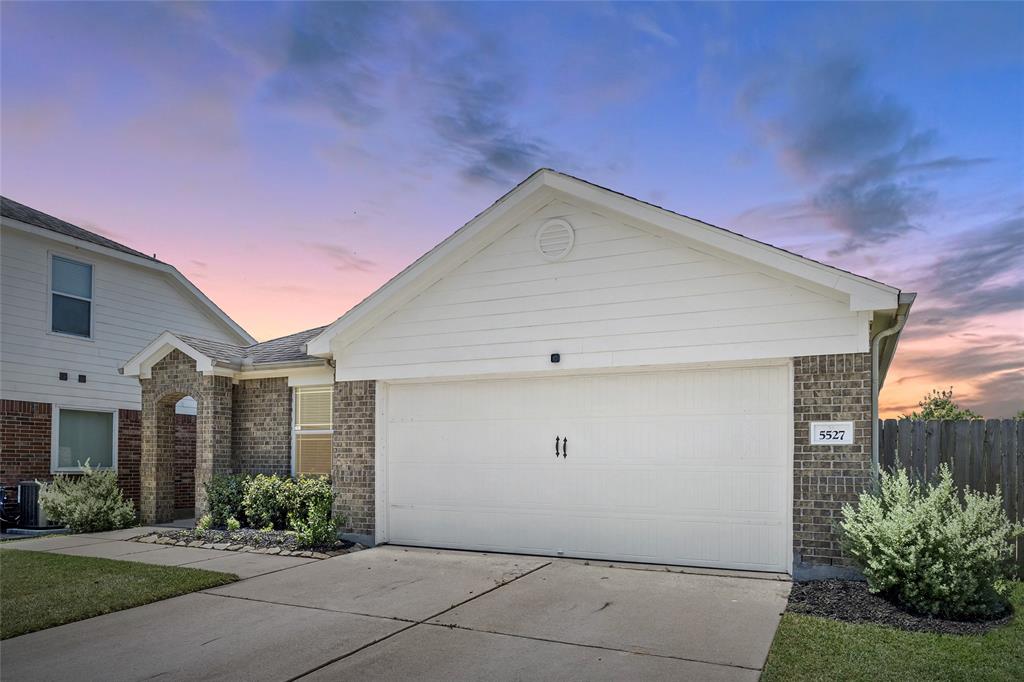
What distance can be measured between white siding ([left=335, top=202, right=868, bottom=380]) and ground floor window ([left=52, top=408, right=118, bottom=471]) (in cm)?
875

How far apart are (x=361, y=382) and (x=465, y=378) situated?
72.2 inches

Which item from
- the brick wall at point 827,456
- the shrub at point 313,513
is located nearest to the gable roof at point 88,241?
the shrub at point 313,513

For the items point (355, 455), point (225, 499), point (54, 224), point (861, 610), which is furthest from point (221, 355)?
point (861, 610)

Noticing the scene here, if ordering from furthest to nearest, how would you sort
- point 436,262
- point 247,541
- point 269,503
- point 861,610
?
point 269,503, point 247,541, point 436,262, point 861,610

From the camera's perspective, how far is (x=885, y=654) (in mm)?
5863

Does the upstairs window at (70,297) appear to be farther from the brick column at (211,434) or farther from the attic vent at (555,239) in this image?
the attic vent at (555,239)

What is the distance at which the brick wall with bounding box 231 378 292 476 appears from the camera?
13.3 meters

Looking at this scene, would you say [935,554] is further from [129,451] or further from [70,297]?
[70,297]

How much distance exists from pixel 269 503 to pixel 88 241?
29.3 ft

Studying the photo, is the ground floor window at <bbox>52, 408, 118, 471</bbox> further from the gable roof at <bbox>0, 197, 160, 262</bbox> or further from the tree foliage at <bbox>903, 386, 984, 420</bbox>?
the tree foliage at <bbox>903, 386, 984, 420</bbox>

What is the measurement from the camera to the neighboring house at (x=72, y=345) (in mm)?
15469

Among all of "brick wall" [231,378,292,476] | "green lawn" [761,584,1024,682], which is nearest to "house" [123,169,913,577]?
"brick wall" [231,378,292,476]

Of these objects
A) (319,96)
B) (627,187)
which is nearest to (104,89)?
→ (319,96)

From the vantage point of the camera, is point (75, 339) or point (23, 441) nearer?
point (23, 441)
